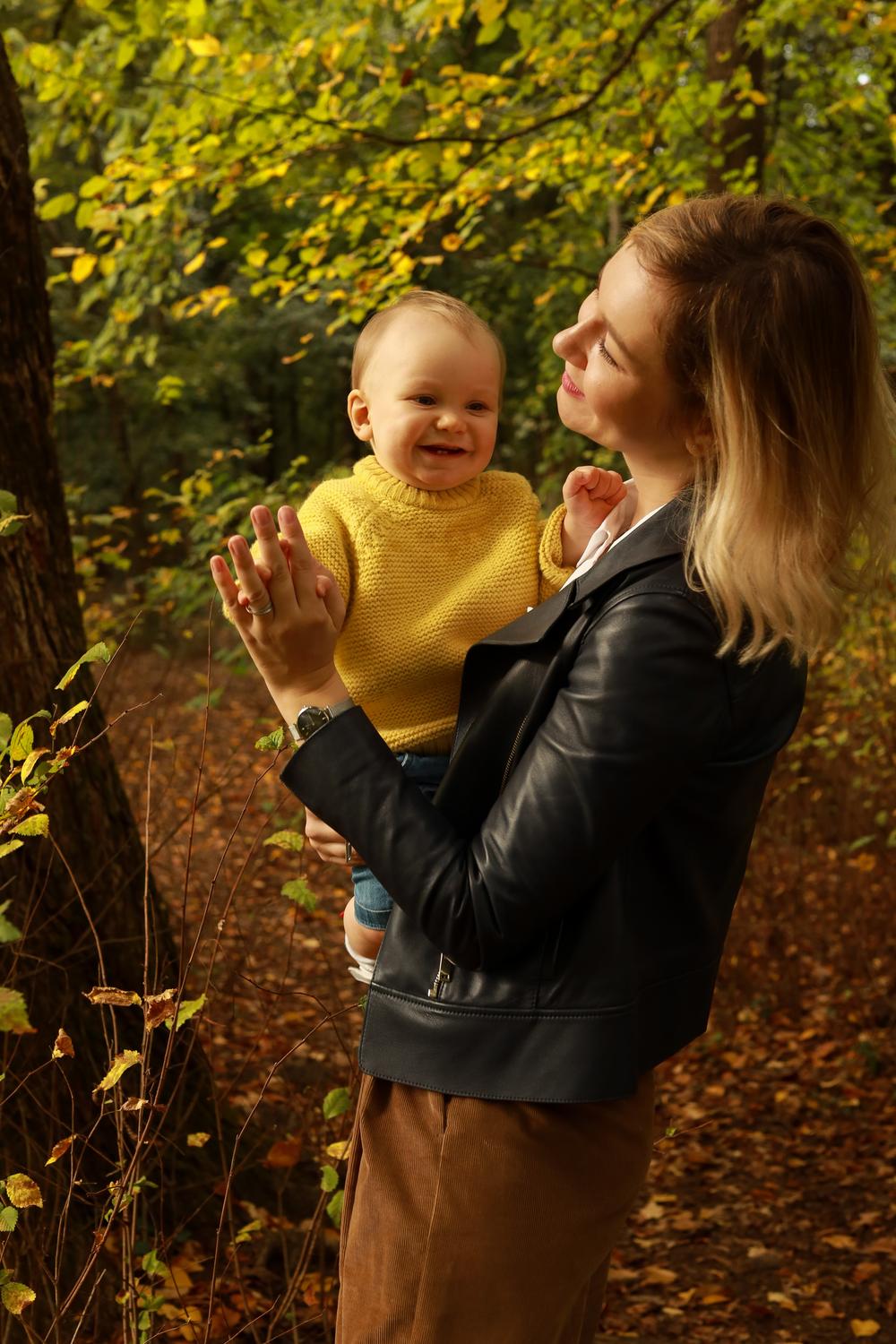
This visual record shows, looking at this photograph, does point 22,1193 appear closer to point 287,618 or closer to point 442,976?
point 442,976

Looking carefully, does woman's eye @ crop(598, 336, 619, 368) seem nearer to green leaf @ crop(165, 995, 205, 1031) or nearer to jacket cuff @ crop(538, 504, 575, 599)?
jacket cuff @ crop(538, 504, 575, 599)

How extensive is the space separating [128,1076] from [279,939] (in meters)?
3.19

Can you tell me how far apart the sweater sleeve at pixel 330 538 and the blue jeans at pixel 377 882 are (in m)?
0.27

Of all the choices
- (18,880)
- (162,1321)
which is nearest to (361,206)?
(18,880)

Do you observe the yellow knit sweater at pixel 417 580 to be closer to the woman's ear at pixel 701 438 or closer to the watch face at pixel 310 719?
the watch face at pixel 310 719

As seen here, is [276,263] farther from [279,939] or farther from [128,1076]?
[128,1076]

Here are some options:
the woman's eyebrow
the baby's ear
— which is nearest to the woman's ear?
the woman's eyebrow

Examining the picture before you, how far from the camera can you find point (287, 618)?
1661mm

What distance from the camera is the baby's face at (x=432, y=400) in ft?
6.64

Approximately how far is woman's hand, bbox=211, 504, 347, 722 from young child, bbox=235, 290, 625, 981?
284 millimetres

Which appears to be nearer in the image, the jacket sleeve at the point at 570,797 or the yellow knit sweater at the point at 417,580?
the jacket sleeve at the point at 570,797

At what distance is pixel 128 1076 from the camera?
3.36 meters

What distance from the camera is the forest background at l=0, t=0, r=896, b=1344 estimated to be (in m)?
2.79

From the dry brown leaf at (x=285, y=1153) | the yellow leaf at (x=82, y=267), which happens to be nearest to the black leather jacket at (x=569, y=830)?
the dry brown leaf at (x=285, y=1153)
